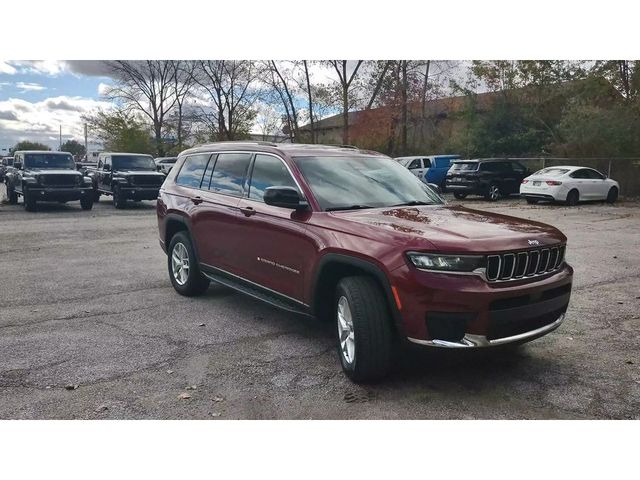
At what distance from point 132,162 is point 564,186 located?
15380 millimetres

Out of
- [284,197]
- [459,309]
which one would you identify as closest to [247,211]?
[284,197]

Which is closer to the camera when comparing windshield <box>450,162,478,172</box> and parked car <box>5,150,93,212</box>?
parked car <box>5,150,93,212</box>

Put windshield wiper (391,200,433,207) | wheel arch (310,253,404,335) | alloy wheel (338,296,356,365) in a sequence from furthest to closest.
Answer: windshield wiper (391,200,433,207)
alloy wheel (338,296,356,365)
wheel arch (310,253,404,335)

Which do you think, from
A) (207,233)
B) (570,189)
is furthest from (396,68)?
(207,233)

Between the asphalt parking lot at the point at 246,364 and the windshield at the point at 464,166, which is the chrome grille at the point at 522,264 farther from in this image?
the windshield at the point at 464,166

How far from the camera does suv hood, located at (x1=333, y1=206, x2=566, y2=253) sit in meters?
3.56

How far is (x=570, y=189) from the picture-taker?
62.5 ft

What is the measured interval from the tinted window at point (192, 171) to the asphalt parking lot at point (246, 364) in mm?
1357

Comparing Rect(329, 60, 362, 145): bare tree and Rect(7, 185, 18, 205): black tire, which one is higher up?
Rect(329, 60, 362, 145): bare tree

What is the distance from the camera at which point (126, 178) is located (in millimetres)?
19328

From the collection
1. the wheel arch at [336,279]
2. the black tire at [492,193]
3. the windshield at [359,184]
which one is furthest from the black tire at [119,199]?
the wheel arch at [336,279]

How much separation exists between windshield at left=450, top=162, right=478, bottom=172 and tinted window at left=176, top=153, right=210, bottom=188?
1597 cm

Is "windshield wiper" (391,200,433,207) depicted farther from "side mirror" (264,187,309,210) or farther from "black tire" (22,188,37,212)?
"black tire" (22,188,37,212)

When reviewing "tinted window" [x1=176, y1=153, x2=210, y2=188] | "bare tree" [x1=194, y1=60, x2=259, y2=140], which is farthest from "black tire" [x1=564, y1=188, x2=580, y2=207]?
"tinted window" [x1=176, y1=153, x2=210, y2=188]
